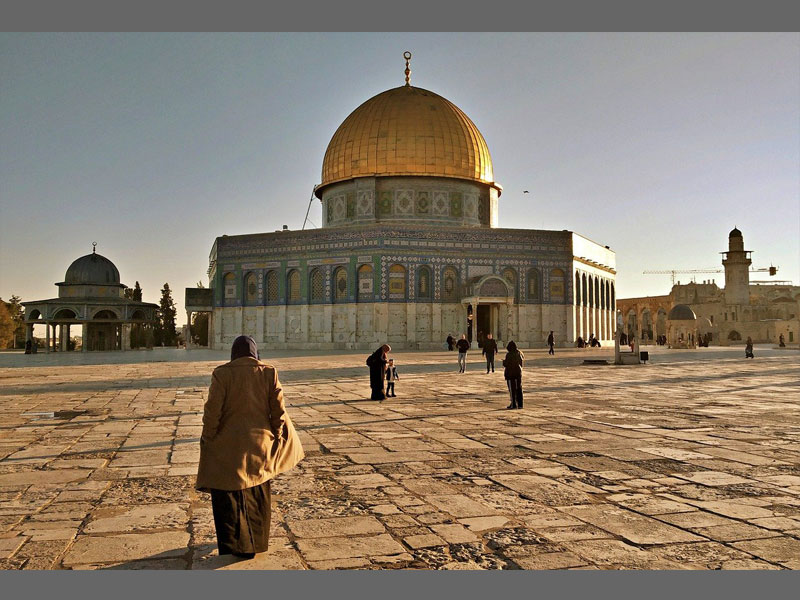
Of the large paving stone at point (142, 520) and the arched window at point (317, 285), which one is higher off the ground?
the arched window at point (317, 285)

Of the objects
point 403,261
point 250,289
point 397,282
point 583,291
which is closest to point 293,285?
point 250,289

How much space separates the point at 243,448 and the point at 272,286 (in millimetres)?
35162

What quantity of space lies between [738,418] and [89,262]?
4218cm

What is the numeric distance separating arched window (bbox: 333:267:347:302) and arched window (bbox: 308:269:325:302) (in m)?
0.66

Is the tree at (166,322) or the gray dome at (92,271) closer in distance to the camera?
the gray dome at (92,271)

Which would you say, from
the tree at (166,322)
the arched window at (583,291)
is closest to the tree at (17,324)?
the tree at (166,322)

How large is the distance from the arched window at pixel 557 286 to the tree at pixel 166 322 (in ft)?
106

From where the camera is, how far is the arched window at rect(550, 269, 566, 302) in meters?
37.9

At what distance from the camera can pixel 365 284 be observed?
35750mm

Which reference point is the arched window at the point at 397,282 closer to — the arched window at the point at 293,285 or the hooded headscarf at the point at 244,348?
the arched window at the point at 293,285

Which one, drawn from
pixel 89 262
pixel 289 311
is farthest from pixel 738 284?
pixel 89 262

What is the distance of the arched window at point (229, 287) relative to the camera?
39.4m

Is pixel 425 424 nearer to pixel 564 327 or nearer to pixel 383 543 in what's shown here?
pixel 383 543

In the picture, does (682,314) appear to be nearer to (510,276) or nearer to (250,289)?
(510,276)
